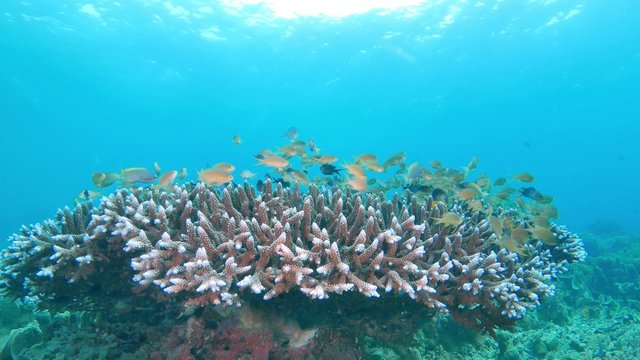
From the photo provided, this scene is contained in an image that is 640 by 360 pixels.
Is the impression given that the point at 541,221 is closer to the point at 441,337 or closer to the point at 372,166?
the point at 441,337

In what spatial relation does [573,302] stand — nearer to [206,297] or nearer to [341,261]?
[341,261]

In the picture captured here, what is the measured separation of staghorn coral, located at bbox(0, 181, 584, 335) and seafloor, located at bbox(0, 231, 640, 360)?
476 mm

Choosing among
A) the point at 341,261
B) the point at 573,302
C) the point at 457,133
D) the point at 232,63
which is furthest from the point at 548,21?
the point at 457,133

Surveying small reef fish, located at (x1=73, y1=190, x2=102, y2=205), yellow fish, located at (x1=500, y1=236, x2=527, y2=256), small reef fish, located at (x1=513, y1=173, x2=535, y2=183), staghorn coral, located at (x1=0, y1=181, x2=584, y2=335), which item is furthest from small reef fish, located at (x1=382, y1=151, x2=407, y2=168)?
small reef fish, located at (x1=73, y1=190, x2=102, y2=205)

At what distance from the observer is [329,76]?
178 ft

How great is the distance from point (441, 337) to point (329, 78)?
2083 inches

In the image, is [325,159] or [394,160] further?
[394,160]

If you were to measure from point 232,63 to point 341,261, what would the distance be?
52703 millimetres

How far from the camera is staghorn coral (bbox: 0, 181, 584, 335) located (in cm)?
343

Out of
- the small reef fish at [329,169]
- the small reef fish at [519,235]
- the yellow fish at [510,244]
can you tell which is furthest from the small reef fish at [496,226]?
the small reef fish at [329,169]

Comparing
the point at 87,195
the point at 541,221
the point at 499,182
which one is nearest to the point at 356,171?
the point at 541,221

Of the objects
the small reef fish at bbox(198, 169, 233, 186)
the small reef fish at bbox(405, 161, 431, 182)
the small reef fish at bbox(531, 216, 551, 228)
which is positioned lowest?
the small reef fish at bbox(531, 216, 551, 228)

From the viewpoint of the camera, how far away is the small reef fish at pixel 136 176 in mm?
5430

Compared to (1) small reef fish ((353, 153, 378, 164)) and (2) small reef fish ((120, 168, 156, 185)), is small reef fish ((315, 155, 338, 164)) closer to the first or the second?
(1) small reef fish ((353, 153, 378, 164))
